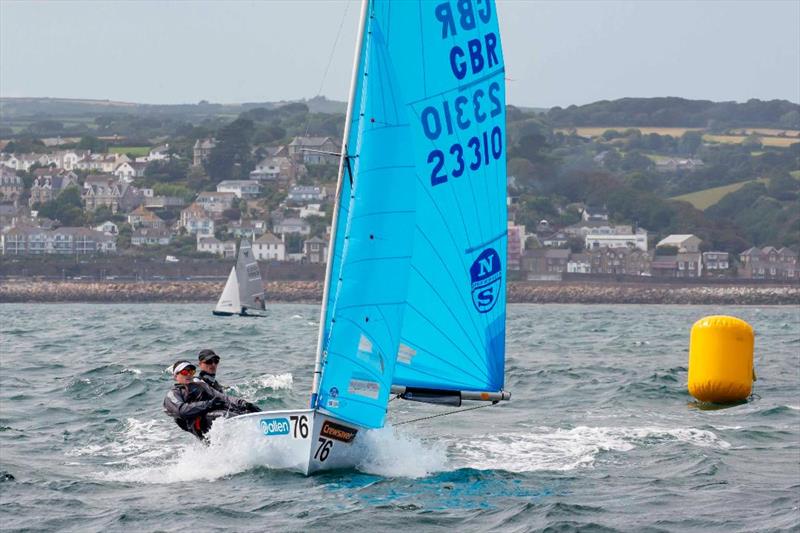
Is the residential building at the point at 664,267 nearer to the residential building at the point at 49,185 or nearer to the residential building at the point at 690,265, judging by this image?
the residential building at the point at 690,265

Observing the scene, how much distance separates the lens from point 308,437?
12.7m

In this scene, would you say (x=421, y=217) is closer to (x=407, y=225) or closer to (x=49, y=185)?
(x=407, y=225)

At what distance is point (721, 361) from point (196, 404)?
9.00 meters

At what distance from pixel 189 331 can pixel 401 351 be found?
27.4 m

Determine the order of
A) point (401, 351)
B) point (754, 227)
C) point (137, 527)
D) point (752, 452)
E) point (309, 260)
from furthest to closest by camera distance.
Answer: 1. point (754, 227)
2. point (309, 260)
3. point (752, 452)
4. point (401, 351)
5. point (137, 527)

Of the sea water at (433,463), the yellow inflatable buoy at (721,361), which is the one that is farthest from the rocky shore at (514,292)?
the yellow inflatable buoy at (721,361)

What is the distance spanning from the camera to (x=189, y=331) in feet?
132

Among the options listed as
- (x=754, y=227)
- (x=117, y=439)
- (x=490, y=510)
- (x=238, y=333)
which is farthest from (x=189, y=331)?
(x=754, y=227)

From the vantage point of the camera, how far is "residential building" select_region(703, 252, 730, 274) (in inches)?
5591

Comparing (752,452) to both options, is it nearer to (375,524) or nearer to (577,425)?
(577,425)

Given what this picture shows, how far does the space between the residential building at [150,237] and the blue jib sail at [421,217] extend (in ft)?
427

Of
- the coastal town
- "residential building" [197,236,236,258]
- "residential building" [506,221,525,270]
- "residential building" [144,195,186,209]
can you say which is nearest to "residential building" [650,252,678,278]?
the coastal town

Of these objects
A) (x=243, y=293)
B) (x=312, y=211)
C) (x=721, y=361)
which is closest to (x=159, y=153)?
(x=312, y=211)

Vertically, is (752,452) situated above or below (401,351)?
below
